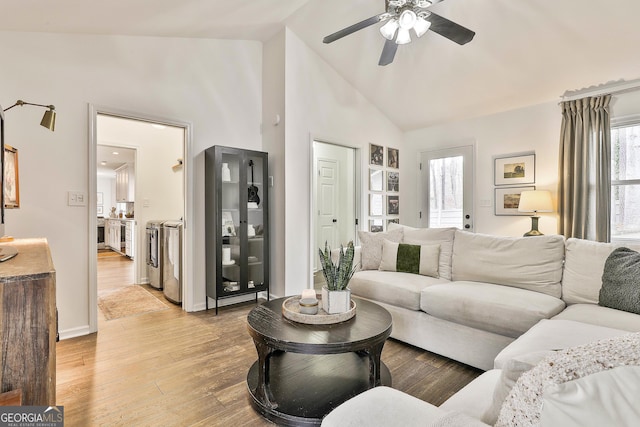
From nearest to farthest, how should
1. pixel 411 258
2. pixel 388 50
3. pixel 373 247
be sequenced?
pixel 388 50, pixel 411 258, pixel 373 247

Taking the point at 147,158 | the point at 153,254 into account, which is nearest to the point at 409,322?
the point at 153,254

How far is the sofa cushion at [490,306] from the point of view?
1.98 m

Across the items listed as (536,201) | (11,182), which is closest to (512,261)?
(536,201)

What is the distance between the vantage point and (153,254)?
4344 millimetres

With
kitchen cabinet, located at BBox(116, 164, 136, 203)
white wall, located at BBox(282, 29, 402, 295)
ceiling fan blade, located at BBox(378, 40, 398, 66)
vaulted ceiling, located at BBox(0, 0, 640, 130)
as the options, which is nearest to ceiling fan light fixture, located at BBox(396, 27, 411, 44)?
ceiling fan blade, located at BBox(378, 40, 398, 66)

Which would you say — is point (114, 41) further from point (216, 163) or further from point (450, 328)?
point (450, 328)

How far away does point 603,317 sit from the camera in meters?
1.79

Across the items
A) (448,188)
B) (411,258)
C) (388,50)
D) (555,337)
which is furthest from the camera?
(448,188)

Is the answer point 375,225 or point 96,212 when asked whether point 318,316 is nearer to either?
point 96,212

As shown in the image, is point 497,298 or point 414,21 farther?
point 414,21

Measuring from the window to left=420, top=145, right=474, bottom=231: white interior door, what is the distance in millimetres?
1507

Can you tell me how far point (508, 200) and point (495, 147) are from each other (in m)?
0.75

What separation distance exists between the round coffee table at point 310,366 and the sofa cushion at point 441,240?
1047mm

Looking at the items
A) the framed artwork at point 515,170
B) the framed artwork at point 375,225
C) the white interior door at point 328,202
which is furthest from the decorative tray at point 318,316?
the framed artwork at point 515,170
